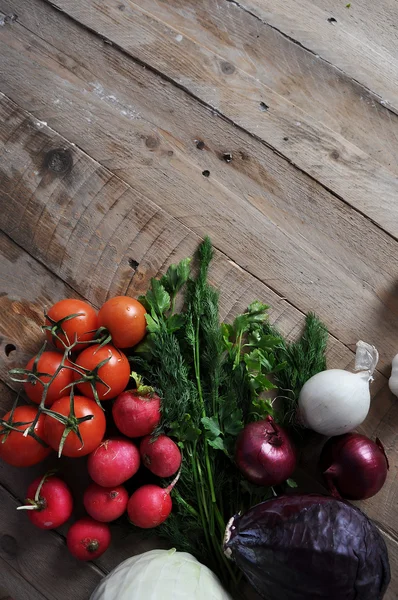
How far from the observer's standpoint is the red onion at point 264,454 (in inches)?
43.4

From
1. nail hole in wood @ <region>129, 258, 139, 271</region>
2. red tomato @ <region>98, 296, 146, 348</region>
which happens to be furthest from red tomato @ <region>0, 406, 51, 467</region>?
nail hole in wood @ <region>129, 258, 139, 271</region>

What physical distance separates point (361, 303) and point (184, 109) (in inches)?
21.9

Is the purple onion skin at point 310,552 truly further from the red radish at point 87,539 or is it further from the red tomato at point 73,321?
the red tomato at point 73,321

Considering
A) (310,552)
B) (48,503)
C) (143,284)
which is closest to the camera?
(310,552)

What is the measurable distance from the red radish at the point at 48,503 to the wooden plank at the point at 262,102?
0.79m

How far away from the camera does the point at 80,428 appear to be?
3.55 ft

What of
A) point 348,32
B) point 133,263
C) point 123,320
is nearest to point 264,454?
point 123,320

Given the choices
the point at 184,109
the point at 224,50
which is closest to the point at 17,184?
the point at 184,109

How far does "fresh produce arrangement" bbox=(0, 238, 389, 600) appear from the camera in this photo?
1.05 meters

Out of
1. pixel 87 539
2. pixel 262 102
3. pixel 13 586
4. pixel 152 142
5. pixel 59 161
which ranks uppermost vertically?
pixel 262 102

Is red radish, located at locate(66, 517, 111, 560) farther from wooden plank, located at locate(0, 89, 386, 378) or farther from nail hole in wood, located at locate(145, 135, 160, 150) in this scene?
nail hole in wood, located at locate(145, 135, 160, 150)

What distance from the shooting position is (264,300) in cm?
126

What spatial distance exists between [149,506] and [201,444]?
0.15 meters

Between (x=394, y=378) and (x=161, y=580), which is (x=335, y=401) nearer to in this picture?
(x=394, y=378)
